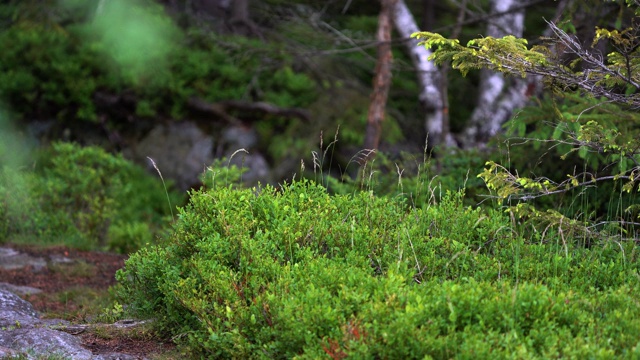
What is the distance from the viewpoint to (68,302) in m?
7.07

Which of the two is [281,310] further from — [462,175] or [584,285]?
[462,175]

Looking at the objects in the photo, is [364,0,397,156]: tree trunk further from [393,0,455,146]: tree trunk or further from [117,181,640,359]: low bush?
[117,181,640,359]: low bush

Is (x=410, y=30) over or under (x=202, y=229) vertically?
over

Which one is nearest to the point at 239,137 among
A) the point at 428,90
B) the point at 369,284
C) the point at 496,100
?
the point at 428,90

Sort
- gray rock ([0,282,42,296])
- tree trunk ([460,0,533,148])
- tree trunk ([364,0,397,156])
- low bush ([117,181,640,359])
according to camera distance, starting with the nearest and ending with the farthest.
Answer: low bush ([117,181,640,359]) → gray rock ([0,282,42,296]) → tree trunk ([364,0,397,156]) → tree trunk ([460,0,533,148])

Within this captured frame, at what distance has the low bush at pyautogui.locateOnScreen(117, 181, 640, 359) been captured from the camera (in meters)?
4.02

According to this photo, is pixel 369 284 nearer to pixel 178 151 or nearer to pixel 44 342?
pixel 44 342

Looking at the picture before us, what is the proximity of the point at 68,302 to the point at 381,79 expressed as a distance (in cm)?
565

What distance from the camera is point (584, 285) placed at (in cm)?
473

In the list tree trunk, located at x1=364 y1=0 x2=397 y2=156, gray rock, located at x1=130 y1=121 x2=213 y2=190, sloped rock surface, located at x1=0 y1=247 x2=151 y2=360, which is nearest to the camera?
sloped rock surface, located at x1=0 y1=247 x2=151 y2=360

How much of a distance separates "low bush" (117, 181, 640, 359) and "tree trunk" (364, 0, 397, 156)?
4.99 meters

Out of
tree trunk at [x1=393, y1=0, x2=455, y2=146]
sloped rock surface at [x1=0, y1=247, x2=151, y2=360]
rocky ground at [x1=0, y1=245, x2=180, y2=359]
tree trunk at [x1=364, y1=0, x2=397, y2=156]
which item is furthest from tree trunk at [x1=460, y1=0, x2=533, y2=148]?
sloped rock surface at [x1=0, y1=247, x2=151, y2=360]

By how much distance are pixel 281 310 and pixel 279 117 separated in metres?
9.50

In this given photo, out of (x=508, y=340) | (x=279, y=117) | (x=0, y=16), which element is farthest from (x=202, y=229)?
(x=0, y=16)
